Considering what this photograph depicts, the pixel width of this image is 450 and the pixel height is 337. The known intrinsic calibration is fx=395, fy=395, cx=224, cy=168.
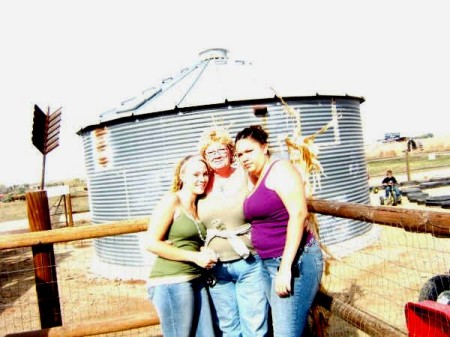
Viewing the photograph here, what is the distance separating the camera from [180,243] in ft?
8.10

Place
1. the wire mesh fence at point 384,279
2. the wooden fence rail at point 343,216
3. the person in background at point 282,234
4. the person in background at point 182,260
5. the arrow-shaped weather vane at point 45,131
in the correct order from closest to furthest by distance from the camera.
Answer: the wooden fence rail at point 343,216 < the person in background at point 282,234 < the person in background at point 182,260 < the arrow-shaped weather vane at point 45,131 < the wire mesh fence at point 384,279

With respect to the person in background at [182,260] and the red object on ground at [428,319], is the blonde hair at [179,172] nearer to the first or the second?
the person in background at [182,260]

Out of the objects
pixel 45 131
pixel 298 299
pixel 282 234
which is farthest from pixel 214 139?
pixel 45 131

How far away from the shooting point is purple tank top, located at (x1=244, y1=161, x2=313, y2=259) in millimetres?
2268

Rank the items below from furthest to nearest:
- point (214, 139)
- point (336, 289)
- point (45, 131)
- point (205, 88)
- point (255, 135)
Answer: point (205, 88)
point (336, 289)
point (45, 131)
point (214, 139)
point (255, 135)

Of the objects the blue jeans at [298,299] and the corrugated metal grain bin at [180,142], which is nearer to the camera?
the blue jeans at [298,299]

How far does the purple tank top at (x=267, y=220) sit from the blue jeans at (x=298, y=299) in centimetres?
9

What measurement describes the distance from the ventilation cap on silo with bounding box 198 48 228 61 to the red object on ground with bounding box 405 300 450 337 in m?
11.1

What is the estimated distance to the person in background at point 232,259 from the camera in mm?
2484

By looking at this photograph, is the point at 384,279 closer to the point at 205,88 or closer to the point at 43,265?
the point at 205,88

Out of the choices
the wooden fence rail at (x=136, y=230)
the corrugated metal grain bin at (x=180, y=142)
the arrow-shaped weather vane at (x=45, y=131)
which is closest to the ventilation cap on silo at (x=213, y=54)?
the corrugated metal grain bin at (x=180, y=142)

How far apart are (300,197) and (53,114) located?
2.92 m

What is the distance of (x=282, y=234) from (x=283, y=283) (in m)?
0.28

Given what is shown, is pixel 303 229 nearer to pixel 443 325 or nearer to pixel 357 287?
pixel 443 325
